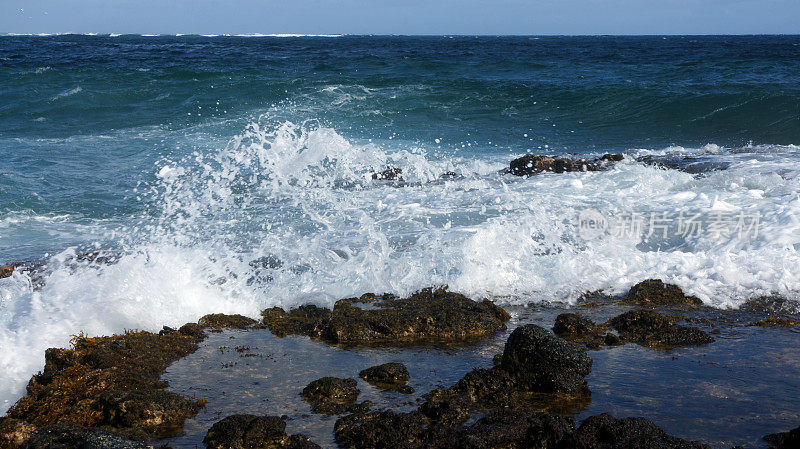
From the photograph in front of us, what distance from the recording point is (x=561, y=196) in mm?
8781

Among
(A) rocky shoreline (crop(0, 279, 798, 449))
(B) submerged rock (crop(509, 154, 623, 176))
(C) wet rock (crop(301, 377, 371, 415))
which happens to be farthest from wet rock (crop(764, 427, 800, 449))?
(B) submerged rock (crop(509, 154, 623, 176))

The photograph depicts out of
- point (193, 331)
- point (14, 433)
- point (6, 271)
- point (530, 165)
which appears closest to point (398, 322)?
point (193, 331)

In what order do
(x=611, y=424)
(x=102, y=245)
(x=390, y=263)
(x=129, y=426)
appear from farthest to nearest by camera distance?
1. (x=102, y=245)
2. (x=390, y=263)
3. (x=129, y=426)
4. (x=611, y=424)

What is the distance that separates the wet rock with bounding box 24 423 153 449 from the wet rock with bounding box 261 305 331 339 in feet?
5.53

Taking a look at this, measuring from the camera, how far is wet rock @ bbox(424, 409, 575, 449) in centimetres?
307

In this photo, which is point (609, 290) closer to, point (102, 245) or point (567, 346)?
point (567, 346)

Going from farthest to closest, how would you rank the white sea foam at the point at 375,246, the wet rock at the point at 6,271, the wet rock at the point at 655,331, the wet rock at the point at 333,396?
the wet rock at the point at 6,271, the white sea foam at the point at 375,246, the wet rock at the point at 655,331, the wet rock at the point at 333,396

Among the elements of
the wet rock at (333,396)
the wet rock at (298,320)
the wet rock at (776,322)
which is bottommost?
the wet rock at (298,320)

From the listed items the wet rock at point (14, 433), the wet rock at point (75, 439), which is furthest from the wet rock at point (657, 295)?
the wet rock at point (14, 433)

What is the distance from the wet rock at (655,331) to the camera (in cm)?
442

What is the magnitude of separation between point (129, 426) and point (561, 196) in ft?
21.6

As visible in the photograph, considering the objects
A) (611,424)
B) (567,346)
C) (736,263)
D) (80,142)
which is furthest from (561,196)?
(80,142)

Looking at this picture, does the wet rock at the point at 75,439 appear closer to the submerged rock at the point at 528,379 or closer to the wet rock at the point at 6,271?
the submerged rock at the point at 528,379

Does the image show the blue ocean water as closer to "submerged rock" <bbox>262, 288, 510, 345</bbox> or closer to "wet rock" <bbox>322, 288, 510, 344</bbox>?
"submerged rock" <bbox>262, 288, 510, 345</bbox>
